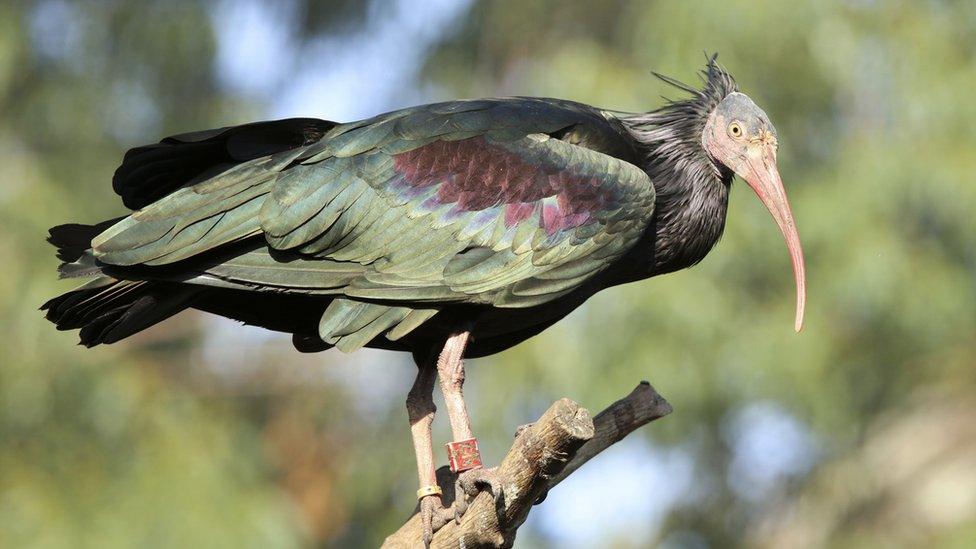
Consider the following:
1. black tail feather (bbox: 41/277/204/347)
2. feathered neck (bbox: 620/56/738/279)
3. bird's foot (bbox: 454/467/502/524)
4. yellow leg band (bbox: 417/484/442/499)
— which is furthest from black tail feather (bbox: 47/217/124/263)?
feathered neck (bbox: 620/56/738/279)

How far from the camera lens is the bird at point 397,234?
20.7ft

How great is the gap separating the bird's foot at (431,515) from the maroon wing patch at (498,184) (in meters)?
1.27

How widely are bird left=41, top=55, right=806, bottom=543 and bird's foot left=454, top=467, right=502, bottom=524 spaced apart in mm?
41

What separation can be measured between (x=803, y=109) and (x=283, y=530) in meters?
6.57

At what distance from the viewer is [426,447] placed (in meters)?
6.59

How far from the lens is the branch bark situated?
539cm

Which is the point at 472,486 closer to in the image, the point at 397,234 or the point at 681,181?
the point at 397,234

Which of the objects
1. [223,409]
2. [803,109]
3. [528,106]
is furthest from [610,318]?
[528,106]

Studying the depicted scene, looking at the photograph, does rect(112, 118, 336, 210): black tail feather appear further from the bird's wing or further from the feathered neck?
the feathered neck

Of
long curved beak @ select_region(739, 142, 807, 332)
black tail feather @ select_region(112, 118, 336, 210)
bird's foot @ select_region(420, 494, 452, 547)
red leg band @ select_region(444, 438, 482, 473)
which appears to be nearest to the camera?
red leg band @ select_region(444, 438, 482, 473)

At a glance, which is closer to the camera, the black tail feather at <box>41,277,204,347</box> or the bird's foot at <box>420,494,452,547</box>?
the bird's foot at <box>420,494,452,547</box>

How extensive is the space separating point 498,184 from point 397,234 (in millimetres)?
514

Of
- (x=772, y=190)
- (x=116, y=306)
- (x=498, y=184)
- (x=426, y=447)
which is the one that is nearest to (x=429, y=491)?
(x=426, y=447)

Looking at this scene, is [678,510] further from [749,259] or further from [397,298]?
[397,298]
